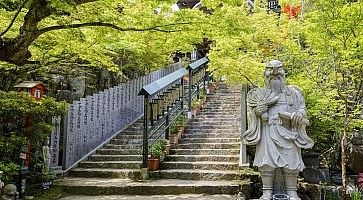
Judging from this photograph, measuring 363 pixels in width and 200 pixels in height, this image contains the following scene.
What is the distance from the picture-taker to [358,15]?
7621mm

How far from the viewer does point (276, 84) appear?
Result: 5.82 meters

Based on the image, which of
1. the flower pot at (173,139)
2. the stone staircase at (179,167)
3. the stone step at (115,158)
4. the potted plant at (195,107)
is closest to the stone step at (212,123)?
the stone staircase at (179,167)

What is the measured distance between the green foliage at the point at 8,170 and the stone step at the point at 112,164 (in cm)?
294

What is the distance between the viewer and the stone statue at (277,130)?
223 inches

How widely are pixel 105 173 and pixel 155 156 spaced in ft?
4.15

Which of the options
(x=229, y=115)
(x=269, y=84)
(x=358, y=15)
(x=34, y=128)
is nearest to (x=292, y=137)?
(x=269, y=84)

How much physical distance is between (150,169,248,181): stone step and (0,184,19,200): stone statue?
3.17m

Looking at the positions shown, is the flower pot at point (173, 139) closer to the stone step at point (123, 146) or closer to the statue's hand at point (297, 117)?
the stone step at point (123, 146)

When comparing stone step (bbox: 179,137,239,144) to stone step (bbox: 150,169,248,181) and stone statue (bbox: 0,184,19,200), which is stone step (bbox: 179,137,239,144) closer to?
stone step (bbox: 150,169,248,181)

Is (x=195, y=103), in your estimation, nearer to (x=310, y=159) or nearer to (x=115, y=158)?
(x=115, y=158)

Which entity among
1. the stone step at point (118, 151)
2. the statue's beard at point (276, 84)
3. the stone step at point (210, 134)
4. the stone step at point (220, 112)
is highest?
the statue's beard at point (276, 84)

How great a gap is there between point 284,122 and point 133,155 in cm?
553

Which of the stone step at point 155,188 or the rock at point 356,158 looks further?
the rock at point 356,158

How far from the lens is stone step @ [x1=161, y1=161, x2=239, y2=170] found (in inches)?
369
